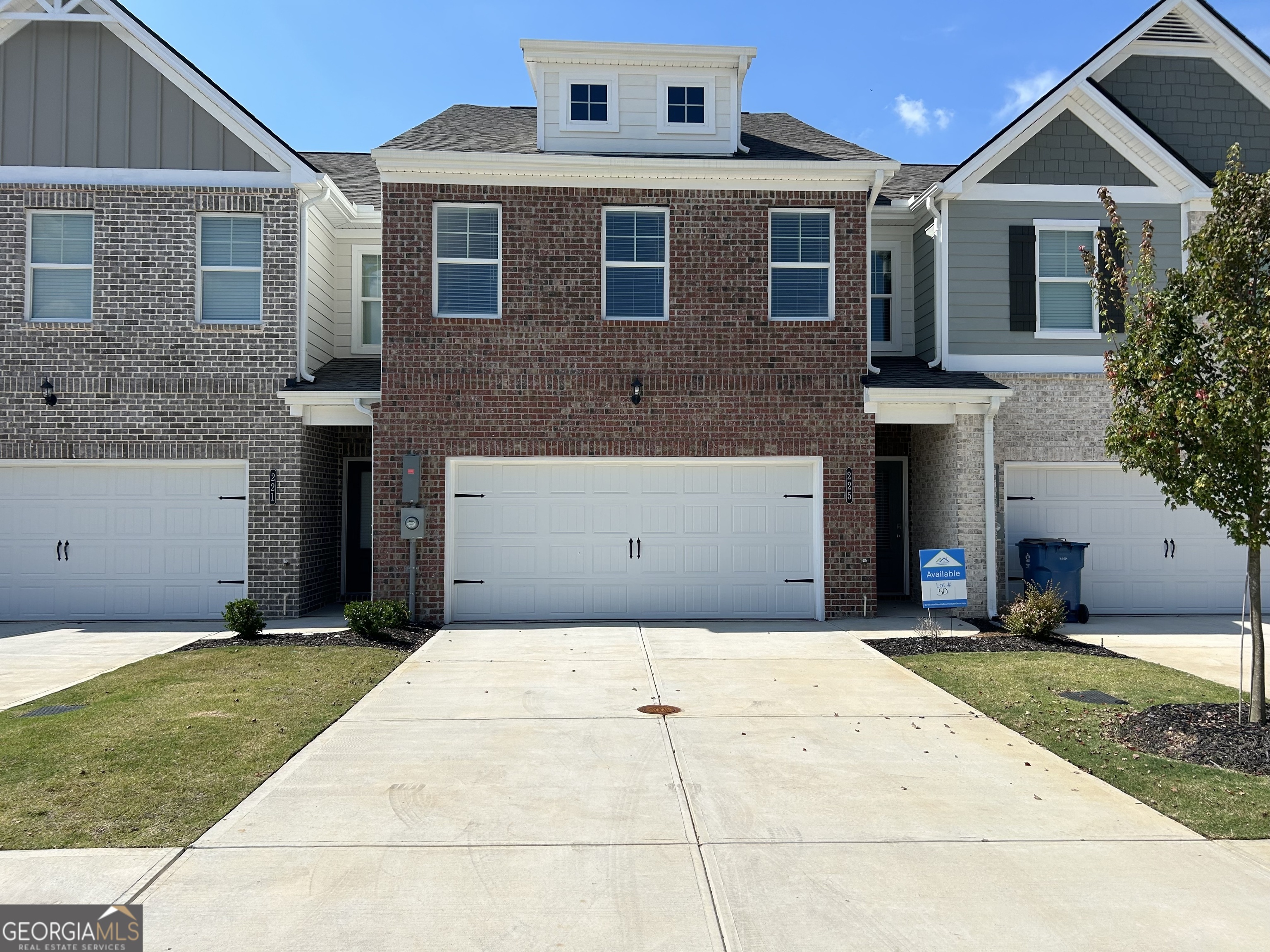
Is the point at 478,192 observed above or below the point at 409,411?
above

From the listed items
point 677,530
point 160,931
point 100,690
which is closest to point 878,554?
point 677,530

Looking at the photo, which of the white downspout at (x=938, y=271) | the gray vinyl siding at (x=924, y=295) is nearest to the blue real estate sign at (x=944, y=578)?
the white downspout at (x=938, y=271)

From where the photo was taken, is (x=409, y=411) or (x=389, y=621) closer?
(x=389, y=621)

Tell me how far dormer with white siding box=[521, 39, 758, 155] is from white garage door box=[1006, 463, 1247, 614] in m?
6.86

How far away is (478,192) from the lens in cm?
1271

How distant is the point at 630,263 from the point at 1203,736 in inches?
356

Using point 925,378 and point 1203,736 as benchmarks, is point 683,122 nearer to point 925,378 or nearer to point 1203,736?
point 925,378

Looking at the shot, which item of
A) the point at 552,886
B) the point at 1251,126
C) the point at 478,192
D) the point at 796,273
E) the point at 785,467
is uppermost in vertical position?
the point at 1251,126

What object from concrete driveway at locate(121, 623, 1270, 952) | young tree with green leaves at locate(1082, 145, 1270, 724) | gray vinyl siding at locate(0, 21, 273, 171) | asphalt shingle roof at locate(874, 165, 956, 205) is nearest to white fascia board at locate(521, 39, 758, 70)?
asphalt shingle roof at locate(874, 165, 956, 205)

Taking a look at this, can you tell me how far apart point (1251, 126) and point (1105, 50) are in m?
3.07

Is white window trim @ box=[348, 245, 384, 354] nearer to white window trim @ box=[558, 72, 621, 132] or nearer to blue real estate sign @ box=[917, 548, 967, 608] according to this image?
white window trim @ box=[558, 72, 621, 132]

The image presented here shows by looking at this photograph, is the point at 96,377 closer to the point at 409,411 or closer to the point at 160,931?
the point at 409,411

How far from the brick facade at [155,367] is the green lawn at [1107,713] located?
8.97 meters

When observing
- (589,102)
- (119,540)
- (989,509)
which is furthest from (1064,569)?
(119,540)
